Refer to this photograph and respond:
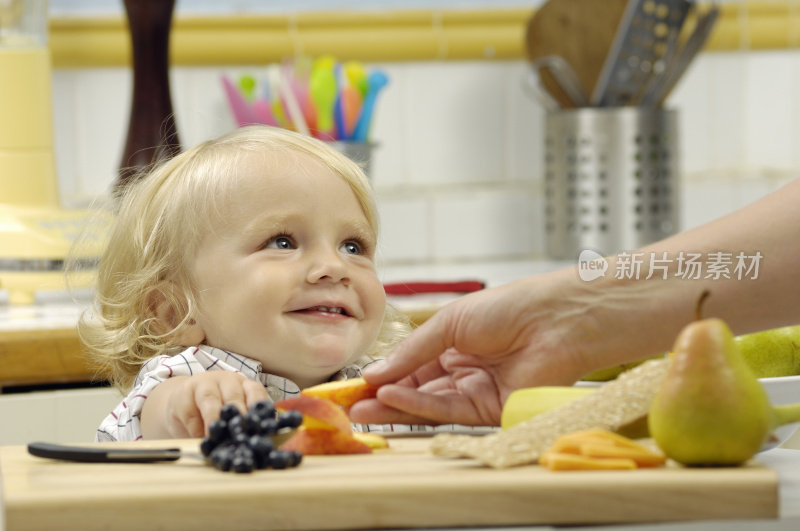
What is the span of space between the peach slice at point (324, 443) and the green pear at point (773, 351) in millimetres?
346

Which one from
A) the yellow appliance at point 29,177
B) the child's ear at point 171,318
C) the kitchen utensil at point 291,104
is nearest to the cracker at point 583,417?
the child's ear at point 171,318

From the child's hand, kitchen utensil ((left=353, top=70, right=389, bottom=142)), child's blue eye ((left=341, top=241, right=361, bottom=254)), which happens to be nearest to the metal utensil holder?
kitchen utensil ((left=353, top=70, right=389, bottom=142))

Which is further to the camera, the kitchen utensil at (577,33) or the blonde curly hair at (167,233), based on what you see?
the kitchen utensil at (577,33)

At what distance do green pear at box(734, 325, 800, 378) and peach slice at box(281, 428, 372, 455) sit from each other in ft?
1.14

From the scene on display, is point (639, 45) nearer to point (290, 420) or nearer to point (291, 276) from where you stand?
point (291, 276)

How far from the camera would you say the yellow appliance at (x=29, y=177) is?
5.21 ft

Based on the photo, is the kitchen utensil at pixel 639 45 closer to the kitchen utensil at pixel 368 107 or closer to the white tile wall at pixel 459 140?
the white tile wall at pixel 459 140

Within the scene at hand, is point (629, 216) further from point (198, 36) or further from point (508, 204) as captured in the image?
point (198, 36)

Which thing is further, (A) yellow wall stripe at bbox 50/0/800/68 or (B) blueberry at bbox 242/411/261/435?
(A) yellow wall stripe at bbox 50/0/800/68

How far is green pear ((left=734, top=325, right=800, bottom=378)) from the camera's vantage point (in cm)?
88

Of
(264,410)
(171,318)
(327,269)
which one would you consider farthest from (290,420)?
(171,318)

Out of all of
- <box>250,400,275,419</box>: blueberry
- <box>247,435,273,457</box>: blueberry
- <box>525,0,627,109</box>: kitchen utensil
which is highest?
<box>525,0,627,109</box>: kitchen utensil

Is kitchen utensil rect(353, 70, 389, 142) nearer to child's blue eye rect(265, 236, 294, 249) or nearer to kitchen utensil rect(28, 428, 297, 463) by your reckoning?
child's blue eye rect(265, 236, 294, 249)

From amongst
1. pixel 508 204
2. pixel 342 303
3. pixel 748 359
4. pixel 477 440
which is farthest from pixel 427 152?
pixel 477 440
